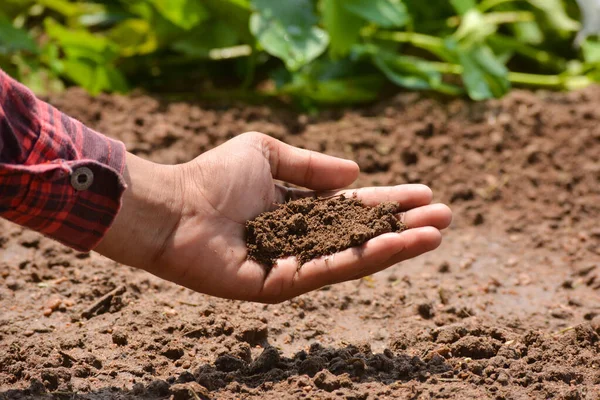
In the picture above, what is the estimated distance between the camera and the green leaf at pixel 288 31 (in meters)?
3.63

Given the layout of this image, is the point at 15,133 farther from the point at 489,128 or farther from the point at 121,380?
the point at 489,128

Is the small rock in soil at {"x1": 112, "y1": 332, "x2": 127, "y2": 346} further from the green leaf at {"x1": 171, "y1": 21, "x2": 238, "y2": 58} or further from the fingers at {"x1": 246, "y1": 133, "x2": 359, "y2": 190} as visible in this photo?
the green leaf at {"x1": 171, "y1": 21, "x2": 238, "y2": 58}

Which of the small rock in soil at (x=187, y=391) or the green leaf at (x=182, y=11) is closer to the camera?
the small rock in soil at (x=187, y=391)

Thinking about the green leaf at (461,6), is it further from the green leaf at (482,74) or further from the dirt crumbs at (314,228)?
the dirt crumbs at (314,228)

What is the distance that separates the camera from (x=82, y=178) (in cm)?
186

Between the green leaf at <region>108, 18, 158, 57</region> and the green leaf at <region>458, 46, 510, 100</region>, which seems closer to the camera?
the green leaf at <region>458, 46, 510, 100</region>

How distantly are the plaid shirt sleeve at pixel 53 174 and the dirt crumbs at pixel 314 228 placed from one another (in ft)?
1.43

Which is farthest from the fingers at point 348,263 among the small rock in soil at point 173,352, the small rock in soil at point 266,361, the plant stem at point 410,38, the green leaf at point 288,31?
the plant stem at point 410,38

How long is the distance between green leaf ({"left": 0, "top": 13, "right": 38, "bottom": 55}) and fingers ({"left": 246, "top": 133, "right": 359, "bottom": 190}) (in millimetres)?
2155

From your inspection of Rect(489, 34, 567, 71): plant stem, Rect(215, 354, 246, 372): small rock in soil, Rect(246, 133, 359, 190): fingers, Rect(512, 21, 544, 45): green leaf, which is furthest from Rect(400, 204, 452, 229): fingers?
Rect(512, 21, 544, 45): green leaf

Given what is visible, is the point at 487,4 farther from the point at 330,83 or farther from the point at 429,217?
the point at 429,217

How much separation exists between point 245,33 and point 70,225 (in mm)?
2288

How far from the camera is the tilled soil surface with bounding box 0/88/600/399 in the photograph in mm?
1977

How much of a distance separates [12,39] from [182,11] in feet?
2.96
